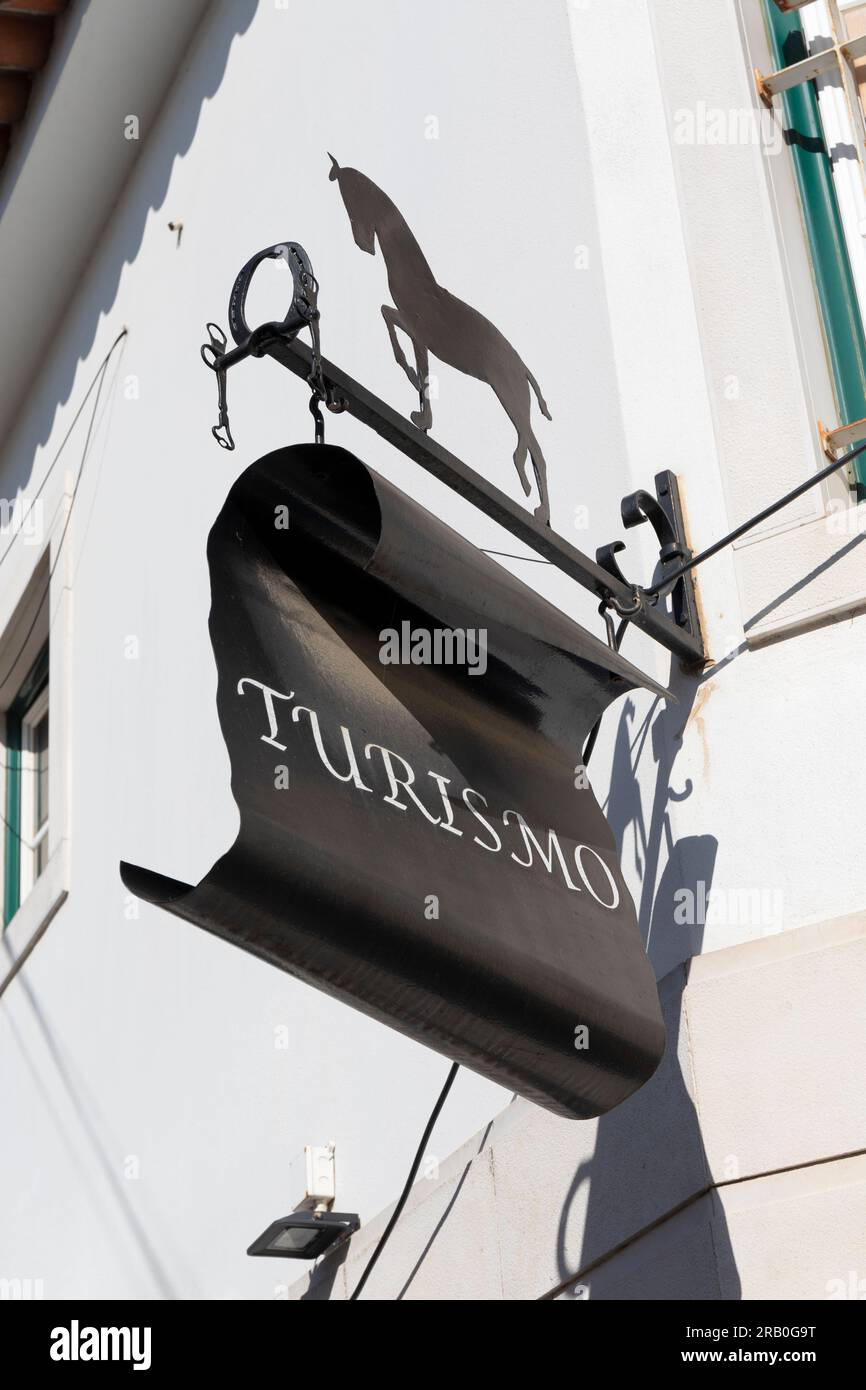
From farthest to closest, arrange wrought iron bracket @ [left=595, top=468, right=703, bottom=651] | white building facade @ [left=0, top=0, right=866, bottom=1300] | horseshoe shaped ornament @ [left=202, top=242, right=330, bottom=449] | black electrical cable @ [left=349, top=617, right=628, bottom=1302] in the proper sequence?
black electrical cable @ [left=349, top=617, right=628, bottom=1302] < wrought iron bracket @ [left=595, top=468, right=703, bottom=651] < white building facade @ [left=0, top=0, right=866, bottom=1300] < horseshoe shaped ornament @ [left=202, top=242, right=330, bottom=449]

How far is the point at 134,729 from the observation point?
641 centimetres

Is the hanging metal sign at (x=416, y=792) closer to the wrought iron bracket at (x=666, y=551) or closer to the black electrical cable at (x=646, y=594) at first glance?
the black electrical cable at (x=646, y=594)

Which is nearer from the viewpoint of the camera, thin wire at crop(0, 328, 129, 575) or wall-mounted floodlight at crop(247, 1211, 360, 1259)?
wall-mounted floodlight at crop(247, 1211, 360, 1259)

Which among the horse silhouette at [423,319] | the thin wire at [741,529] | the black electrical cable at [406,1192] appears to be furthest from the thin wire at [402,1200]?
the horse silhouette at [423,319]

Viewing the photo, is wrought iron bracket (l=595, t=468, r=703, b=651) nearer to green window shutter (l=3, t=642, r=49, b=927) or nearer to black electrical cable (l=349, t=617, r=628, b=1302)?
black electrical cable (l=349, t=617, r=628, b=1302)

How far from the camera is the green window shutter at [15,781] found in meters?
8.00

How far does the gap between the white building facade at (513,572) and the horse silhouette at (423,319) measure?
372 millimetres

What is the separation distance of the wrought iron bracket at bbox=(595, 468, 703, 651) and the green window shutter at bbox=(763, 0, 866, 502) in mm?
422

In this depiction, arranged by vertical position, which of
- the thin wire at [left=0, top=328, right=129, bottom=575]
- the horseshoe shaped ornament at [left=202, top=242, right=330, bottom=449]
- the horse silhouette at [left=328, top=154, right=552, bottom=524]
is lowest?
the horseshoe shaped ornament at [left=202, top=242, right=330, bottom=449]

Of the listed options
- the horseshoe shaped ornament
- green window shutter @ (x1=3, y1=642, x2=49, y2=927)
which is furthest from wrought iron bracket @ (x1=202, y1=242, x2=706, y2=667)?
green window shutter @ (x1=3, y1=642, x2=49, y2=927)

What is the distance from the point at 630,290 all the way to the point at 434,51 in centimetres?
149

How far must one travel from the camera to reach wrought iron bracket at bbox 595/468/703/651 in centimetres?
382

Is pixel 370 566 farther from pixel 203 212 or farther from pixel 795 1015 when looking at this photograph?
pixel 203 212

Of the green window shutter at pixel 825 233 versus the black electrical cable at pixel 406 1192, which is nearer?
the black electrical cable at pixel 406 1192
